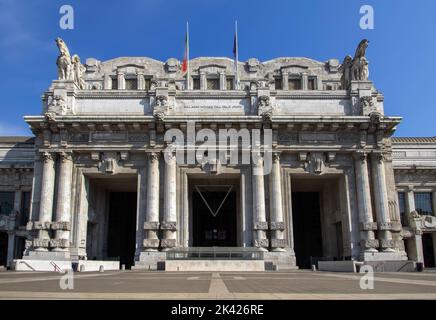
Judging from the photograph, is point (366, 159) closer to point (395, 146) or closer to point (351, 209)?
point (351, 209)

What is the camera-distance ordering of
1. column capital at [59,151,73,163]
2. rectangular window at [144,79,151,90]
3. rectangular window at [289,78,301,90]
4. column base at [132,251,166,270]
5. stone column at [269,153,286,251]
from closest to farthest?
column base at [132,251,166,270]
stone column at [269,153,286,251]
column capital at [59,151,73,163]
rectangular window at [144,79,151,90]
rectangular window at [289,78,301,90]

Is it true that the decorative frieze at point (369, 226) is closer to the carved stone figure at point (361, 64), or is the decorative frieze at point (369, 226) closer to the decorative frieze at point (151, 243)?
the carved stone figure at point (361, 64)

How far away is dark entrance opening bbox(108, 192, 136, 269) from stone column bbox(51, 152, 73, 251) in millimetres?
7957

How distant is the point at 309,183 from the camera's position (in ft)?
130

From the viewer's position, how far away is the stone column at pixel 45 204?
33.2 meters

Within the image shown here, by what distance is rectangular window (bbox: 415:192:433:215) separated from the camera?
44375 mm

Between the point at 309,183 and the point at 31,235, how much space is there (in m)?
23.7

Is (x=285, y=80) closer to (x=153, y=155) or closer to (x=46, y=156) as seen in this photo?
(x=153, y=155)

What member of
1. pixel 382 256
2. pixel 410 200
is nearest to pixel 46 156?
pixel 382 256

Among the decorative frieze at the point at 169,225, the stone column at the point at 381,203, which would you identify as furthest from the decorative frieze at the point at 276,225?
the stone column at the point at 381,203

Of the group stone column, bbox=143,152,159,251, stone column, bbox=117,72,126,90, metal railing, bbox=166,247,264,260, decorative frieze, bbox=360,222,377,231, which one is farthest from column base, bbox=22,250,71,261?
decorative frieze, bbox=360,222,377,231

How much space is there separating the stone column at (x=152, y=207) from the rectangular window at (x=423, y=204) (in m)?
26.9

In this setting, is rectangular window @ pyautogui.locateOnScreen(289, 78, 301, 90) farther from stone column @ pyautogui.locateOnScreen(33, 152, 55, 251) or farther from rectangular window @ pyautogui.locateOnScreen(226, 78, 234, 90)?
stone column @ pyautogui.locateOnScreen(33, 152, 55, 251)

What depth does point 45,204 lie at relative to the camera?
3419cm
